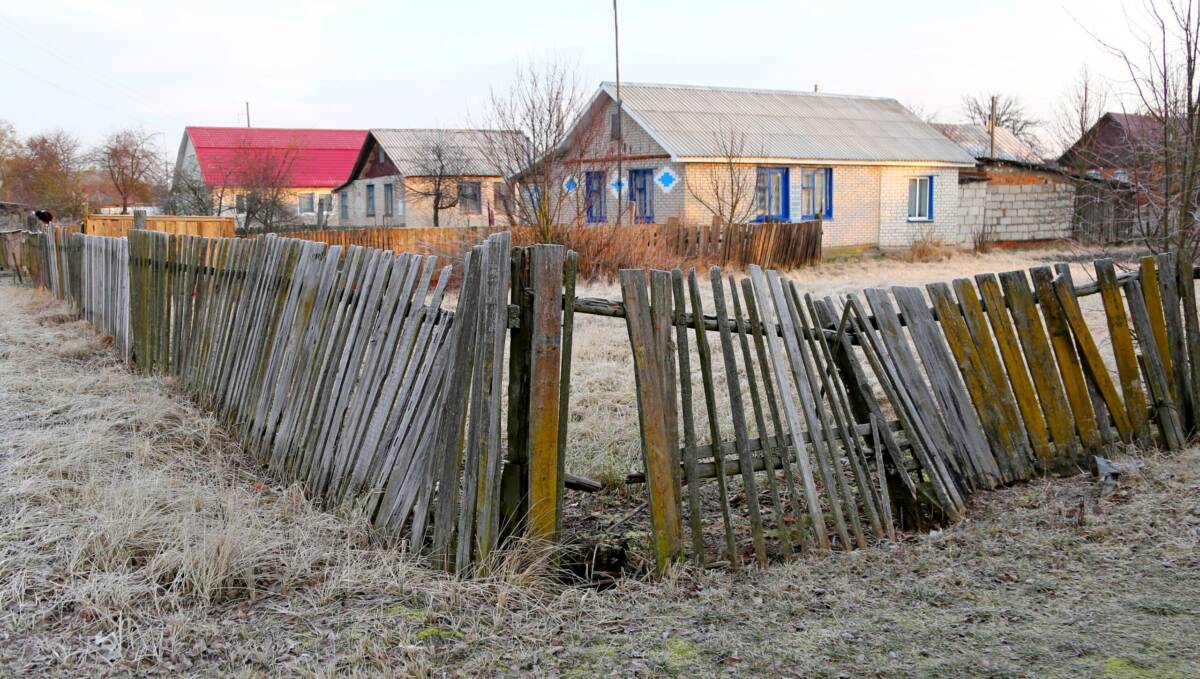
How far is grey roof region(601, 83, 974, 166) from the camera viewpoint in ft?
83.6

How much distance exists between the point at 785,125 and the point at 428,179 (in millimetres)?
13145

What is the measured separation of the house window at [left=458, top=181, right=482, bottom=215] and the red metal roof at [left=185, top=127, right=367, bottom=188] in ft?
37.3

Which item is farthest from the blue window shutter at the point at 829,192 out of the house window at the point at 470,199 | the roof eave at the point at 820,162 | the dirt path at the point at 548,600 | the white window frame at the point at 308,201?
the white window frame at the point at 308,201

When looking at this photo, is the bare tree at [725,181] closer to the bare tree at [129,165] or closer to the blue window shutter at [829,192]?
the blue window shutter at [829,192]

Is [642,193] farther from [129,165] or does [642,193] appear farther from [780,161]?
[129,165]

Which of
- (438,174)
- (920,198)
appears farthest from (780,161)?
(438,174)

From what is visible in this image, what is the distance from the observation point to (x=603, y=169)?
23141 mm

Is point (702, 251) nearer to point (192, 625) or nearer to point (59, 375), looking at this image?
point (59, 375)

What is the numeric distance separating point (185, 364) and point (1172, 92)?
24.2 ft

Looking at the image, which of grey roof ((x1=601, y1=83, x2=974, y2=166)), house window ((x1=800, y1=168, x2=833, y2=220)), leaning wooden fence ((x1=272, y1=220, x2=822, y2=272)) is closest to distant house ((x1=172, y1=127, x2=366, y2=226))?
grey roof ((x1=601, y1=83, x2=974, y2=166))

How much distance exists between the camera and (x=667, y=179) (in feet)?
82.1

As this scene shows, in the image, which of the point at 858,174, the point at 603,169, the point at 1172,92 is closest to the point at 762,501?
the point at 1172,92

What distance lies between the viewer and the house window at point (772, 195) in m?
26.0

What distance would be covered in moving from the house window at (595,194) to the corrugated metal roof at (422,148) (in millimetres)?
8397
